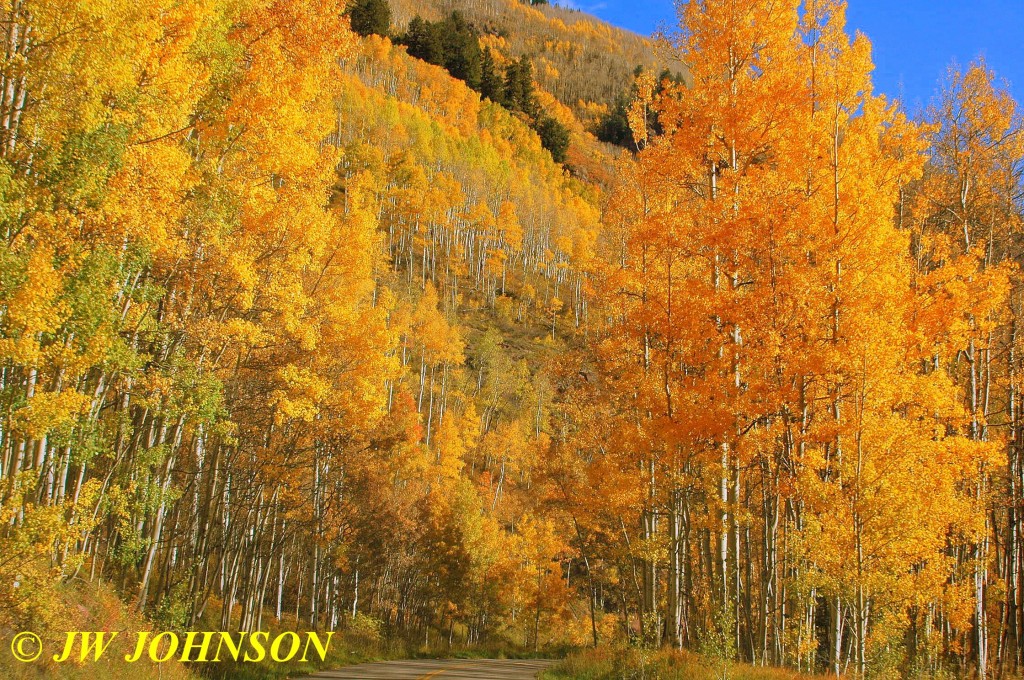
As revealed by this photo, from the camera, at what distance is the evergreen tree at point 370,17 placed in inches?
3671

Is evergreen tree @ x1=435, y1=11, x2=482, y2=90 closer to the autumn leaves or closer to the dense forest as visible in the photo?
the dense forest

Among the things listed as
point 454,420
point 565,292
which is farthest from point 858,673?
point 565,292

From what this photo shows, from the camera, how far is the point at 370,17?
95.2m

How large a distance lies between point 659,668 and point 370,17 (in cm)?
10066

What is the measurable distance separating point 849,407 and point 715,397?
247 centimetres

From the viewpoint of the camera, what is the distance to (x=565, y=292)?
7806cm

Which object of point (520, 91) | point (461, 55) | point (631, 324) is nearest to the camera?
point (631, 324)

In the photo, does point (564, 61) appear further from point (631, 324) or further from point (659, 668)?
point (659, 668)

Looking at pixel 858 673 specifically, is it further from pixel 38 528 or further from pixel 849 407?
pixel 38 528

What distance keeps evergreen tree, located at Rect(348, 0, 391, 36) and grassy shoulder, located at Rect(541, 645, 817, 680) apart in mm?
94078

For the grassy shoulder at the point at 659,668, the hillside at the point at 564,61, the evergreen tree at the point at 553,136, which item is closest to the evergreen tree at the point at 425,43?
the evergreen tree at the point at 553,136

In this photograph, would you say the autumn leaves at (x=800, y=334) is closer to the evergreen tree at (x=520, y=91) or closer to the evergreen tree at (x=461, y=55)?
the evergreen tree at (x=461, y=55)

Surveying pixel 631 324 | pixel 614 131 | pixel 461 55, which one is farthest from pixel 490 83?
pixel 631 324

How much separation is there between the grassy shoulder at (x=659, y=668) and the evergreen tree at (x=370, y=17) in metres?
94.1
